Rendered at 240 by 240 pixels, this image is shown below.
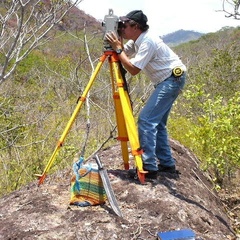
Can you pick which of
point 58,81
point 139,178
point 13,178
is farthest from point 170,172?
point 58,81

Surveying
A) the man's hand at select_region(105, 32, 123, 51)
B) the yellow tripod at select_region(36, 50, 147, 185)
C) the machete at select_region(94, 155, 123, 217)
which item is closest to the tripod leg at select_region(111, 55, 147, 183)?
the yellow tripod at select_region(36, 50, 147, 185)

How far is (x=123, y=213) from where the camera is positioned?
3.41 metres

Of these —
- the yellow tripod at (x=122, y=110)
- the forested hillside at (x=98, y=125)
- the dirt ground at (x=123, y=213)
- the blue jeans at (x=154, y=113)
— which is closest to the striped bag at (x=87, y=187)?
the dirt ground at (x=123, y=213)

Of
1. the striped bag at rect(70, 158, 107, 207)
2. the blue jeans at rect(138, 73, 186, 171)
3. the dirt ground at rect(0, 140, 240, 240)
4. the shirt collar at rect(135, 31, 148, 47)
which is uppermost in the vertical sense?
the shirt collar at rect(135, 31, 148, 47)

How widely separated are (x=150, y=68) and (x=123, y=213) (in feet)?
4.58

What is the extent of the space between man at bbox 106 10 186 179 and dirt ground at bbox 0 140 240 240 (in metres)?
0.35

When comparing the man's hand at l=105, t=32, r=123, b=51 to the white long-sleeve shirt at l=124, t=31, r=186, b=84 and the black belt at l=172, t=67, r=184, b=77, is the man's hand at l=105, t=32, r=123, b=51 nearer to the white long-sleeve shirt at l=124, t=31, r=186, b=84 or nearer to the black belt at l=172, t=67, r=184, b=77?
the white long-sleeve shirt at l=124, t=31, r=186, b=84

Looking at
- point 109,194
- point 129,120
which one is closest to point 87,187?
point 109,194

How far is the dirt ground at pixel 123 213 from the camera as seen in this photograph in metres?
3.08

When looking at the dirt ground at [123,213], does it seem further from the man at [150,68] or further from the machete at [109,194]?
the man at [150,68]

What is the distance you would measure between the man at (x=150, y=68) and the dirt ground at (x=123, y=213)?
0.35 metres

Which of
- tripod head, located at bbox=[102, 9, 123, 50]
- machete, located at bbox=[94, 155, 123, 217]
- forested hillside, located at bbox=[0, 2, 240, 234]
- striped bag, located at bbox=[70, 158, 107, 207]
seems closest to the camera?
machete, located at bbox=[94, 155, 123, 217]

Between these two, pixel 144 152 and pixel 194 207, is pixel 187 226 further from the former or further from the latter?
pixel 144 152

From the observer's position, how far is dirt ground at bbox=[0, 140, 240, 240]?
3.08 m
